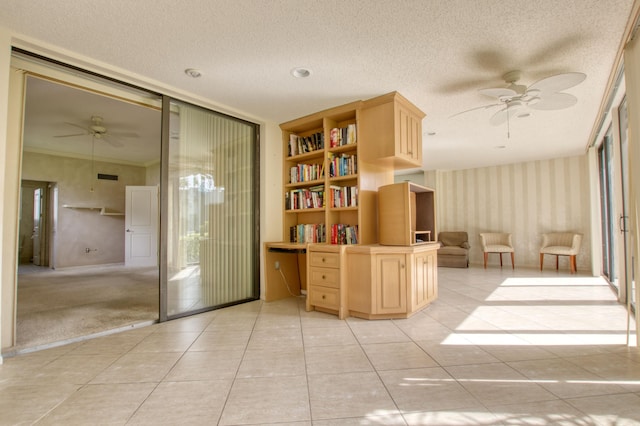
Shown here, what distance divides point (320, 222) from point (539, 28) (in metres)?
3.07

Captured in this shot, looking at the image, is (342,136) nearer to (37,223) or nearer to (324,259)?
(324,259)

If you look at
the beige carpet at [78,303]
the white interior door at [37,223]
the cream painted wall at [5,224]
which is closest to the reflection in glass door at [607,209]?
the beige carpet at [78,303]

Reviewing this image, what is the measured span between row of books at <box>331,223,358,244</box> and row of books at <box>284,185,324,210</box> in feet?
1.37

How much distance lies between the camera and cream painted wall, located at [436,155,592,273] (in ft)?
22.1

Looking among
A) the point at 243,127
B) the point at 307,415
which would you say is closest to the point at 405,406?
the point at 307,415

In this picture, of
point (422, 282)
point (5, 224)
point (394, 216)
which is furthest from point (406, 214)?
point (5, 224)

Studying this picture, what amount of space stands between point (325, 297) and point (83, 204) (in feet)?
23.5

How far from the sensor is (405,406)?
1.69 meters

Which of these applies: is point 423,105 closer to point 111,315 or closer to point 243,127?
point 243,127

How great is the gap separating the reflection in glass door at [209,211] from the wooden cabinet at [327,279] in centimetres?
101

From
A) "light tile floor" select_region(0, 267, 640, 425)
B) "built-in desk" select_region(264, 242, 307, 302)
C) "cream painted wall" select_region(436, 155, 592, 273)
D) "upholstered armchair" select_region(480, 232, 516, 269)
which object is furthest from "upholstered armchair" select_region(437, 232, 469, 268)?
"built-in desk" select_region(264, 242, 307, 302)

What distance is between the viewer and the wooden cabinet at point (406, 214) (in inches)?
134

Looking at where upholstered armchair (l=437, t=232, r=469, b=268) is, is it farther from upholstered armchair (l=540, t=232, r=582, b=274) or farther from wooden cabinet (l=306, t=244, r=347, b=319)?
wooden cabinet (l=306, t=244, r=347, b=319)

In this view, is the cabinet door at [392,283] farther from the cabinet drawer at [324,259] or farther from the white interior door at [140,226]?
the white interior door at [140,226]
